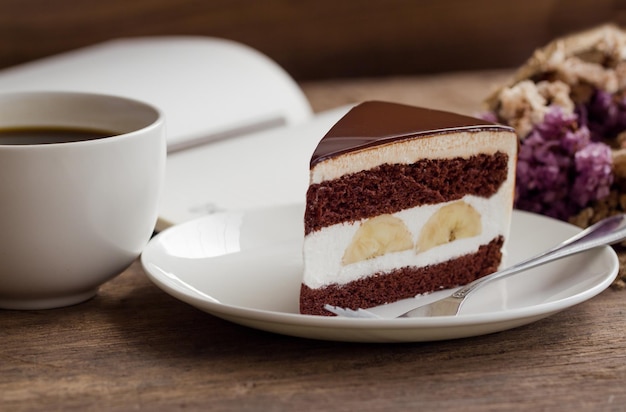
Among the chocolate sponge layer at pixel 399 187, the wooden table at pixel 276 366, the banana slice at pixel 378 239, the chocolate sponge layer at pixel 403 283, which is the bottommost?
Result: the chocolate sponge layer at pixel 403 283

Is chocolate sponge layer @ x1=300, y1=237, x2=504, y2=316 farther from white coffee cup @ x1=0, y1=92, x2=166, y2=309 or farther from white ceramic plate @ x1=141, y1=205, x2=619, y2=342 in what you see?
white coffee cup @ x1=0, y1=92, x2=166, y2=309

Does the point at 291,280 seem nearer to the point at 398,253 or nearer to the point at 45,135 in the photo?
the point at 398,253

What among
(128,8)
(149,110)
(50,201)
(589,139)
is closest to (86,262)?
(50,201)

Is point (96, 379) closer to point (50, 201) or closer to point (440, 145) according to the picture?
point (50, 201)

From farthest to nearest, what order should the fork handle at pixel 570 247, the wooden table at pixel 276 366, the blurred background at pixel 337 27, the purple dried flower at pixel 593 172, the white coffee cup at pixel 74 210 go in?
the blurred background at pixel 337 27
the purple dried flower at pixel 593 172
the fork handle at pixel 570 247
the white coffee cup at pixel 74 210
the wooden table at pixel 276 366

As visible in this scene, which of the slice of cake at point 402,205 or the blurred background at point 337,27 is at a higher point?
the slice of cake at point 402,205

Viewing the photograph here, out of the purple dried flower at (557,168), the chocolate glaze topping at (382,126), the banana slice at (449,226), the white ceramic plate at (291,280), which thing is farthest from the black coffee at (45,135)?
the purple dried flower at (557,168)

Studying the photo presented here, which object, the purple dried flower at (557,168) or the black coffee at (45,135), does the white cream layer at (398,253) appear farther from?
the black coffee at (45,135)

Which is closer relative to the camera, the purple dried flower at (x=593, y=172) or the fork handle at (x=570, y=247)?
the fork handle at (x=570, y=247)
